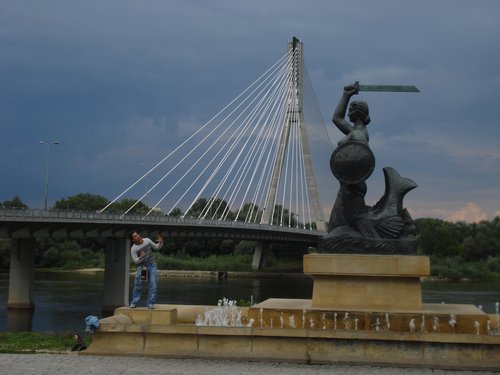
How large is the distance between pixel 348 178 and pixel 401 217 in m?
1.26

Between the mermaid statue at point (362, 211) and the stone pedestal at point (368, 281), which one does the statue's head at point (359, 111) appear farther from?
the stone pedestal at point (368, 281)

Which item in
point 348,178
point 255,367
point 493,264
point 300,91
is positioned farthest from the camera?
point 493,264

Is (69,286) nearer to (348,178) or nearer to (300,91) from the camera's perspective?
(300,91)

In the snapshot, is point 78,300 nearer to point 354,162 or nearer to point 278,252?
point 354,162

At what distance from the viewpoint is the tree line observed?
208 feet

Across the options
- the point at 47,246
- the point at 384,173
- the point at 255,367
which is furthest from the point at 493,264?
the point at 255,367

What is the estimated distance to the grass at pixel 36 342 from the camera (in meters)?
12.9

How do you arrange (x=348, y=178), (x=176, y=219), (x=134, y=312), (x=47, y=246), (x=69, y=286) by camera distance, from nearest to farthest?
(x=134, y=312) < (x=348, y=178) < (x=176, y=219) < (x=69, y=286) < (x=47, y=246)

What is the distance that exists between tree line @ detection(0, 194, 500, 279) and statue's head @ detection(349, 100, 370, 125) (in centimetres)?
4717

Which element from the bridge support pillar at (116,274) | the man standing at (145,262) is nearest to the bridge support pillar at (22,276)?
the bridge support pillar at (116,274)

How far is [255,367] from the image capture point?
9.25 metres

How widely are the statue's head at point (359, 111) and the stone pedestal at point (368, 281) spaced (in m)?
2.95

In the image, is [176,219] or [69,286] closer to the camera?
[176,219]

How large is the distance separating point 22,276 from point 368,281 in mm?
25586
